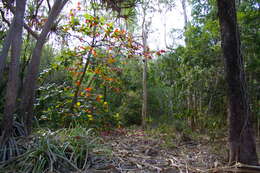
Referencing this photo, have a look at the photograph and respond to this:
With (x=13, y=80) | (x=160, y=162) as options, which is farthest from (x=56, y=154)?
(x=160, y=162)

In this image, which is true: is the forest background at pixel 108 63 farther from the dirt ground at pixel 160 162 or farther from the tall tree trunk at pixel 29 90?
the dirt ground at pixel 160 162

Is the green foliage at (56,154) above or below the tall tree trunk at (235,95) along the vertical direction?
below

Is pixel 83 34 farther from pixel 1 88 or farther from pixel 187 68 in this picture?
pixel 187 68

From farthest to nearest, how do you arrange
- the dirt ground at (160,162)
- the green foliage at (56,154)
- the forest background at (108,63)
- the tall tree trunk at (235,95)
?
the forest background at (108,63) < the tall tree trunk at (235,95) < the dirt ground at (160,162) < the green foliage at (56,154)

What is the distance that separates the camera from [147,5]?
22.9 feet

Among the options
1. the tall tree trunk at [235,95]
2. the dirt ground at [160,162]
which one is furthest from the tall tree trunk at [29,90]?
the tall tree trunk at [235,95]

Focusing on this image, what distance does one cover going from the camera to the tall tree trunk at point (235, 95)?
2320 millimetres

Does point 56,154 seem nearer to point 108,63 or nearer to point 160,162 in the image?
point 160,162

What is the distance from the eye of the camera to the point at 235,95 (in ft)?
7.91

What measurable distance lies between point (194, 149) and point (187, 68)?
210 cm

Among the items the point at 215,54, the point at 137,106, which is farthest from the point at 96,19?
the point at 137,106

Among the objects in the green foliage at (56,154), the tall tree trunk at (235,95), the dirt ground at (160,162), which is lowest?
the dirt ground at (160,162)

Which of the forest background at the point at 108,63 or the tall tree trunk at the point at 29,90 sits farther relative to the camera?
the forest background at the point at 108,63

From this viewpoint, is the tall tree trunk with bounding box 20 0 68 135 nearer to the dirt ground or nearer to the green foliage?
the green foliage
